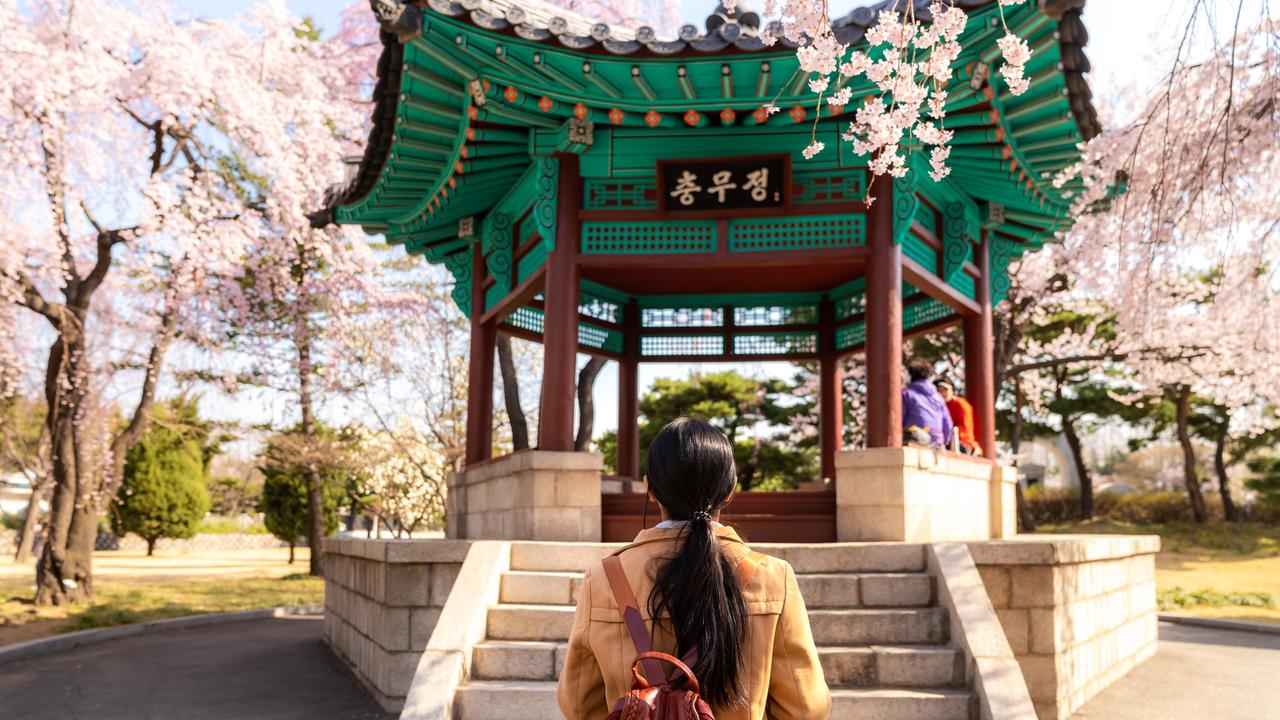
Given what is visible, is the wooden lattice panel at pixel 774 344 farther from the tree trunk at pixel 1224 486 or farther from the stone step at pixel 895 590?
the tree trunk at pixel 1224 486

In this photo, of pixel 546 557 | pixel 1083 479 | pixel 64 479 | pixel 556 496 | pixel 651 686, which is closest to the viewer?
pixel 651 686

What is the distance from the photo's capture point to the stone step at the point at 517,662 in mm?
6160

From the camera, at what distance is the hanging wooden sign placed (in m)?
8.74

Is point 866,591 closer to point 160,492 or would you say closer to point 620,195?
point 620,195

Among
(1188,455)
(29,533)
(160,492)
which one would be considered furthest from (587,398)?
(29,533)

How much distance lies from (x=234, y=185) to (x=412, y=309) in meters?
4.66

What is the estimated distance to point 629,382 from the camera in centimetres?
1216

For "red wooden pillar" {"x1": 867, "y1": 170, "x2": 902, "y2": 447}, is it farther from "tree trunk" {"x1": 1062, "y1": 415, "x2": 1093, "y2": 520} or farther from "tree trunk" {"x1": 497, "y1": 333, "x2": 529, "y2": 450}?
"tree trunk" {"x1": 1062, "y1": 415, "x2": 1093, "y2": 520}

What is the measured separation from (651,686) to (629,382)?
10.1 metres

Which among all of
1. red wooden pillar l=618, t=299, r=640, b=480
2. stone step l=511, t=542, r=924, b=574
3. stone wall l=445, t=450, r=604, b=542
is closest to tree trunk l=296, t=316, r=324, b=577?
red wooden pillar l=618, t=299, r=640, b=480

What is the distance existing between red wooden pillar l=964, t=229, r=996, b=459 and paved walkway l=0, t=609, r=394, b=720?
683cm

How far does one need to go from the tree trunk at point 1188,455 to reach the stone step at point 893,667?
77.9 feet

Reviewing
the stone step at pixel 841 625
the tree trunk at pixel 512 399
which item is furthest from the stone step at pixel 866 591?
the tree trunk at pixel 512 399

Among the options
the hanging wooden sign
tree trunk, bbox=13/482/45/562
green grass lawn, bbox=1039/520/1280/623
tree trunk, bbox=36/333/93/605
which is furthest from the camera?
tree trunk, bbox=13/482/45/562
